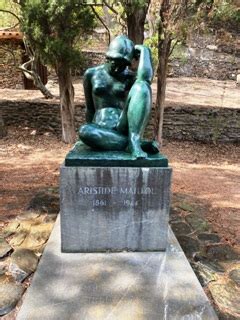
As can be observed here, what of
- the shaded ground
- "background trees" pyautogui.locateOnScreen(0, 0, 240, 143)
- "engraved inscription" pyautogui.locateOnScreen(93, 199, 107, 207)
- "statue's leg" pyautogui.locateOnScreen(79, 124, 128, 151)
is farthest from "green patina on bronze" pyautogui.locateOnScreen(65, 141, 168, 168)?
"background trees" pyautogui.locateOnScreen(0, 0, 240, 143)

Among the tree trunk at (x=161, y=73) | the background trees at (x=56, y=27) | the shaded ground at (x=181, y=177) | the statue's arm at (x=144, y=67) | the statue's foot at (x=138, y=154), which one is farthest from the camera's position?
the tree trunk at (x=161, y=73)

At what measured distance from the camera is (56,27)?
259 inches

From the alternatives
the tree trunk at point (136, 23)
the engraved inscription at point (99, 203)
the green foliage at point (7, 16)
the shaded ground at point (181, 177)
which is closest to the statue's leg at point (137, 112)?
the engraved inscription at point (99, 203)

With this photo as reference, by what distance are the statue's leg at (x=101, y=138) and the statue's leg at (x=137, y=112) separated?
0.39 ft

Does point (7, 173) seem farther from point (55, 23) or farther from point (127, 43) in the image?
point (127, 43)

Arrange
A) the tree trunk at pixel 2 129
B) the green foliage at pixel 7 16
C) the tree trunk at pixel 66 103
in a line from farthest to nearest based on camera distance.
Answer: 1. the green foliage at pixel 7 16
2. the tree trunk at pixel 2 129
3. the tree trunk at pixel 66 103

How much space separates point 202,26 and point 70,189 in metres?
4.64

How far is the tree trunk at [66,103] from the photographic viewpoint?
7.09 metres

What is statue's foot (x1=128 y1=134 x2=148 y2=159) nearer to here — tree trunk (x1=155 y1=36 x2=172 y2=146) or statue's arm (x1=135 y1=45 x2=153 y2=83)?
statue's arm (x1=135 y1=45 x2=153 y2=83)

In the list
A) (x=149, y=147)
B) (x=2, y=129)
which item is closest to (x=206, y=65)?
(x=2, y=129)

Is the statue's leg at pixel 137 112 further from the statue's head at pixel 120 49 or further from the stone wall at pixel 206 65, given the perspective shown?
the stone wall at pixel 206 65

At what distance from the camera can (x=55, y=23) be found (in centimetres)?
652

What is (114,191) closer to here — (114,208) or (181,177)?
(114,208)

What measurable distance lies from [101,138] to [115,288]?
106cm
